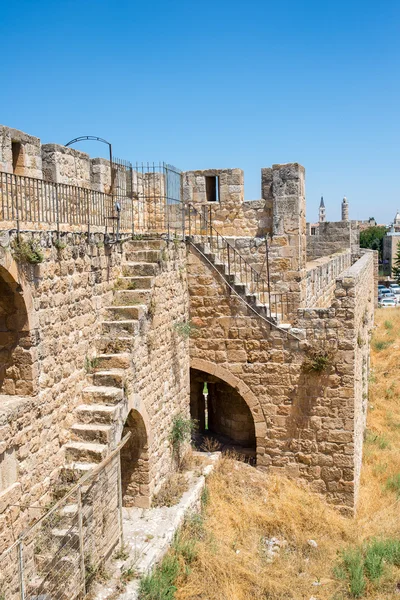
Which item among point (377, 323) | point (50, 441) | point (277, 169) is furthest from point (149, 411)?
point (377, 323)

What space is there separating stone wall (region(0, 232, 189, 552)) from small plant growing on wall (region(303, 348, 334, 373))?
2486 millimetres

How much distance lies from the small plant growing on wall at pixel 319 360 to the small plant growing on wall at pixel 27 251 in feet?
17.9

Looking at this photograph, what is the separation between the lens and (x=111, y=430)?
22.2 feet

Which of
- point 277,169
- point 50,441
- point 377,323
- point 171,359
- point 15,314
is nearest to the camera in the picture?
point 15,314

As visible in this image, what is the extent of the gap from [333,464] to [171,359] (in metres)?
3.39

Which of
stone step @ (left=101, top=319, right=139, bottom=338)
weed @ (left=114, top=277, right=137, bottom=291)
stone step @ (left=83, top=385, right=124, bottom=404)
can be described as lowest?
stone step @ (left=83, top=385, right=124, bottom=404)

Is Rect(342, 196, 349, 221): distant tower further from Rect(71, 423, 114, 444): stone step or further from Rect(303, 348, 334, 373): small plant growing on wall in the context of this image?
Rect(71, 423, 114, 444): stone step

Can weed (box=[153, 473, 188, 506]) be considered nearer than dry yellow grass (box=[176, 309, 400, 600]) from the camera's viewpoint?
No

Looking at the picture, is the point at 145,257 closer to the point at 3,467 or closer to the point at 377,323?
the point at 3,467

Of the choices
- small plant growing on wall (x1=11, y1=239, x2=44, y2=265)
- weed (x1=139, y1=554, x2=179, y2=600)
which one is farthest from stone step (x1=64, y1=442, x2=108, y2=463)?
small plant growing on wall (x1=11, y1=239, x2=44, y2=265)

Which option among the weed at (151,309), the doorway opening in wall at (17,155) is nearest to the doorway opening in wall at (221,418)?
the weed at (151,309)

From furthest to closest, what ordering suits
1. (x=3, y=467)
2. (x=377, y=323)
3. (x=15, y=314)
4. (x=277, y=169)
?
(x=377, y=323)
(x=277, y=169)
(x=15, y=314)
(x=3, y=467)

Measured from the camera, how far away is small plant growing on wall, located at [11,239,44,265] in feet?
18.6

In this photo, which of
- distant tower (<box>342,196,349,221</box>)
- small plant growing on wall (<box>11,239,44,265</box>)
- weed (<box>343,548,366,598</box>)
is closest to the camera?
small plant growing on wall (<box>11,239,44,265</box>)
